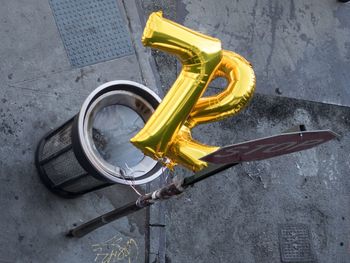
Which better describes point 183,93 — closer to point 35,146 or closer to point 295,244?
point 35,146

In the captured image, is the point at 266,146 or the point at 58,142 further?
the point at 58,142

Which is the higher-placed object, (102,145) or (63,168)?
(102,145)

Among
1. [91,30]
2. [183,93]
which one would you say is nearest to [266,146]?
[183,93]

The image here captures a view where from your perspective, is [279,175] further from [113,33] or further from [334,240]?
[113,33]

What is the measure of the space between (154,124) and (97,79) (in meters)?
2.45

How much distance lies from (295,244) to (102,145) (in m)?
2.72

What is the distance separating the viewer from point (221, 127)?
6648mm

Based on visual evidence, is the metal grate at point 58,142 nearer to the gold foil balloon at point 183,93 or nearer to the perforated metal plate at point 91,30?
the perforated metal plate at point 91,30

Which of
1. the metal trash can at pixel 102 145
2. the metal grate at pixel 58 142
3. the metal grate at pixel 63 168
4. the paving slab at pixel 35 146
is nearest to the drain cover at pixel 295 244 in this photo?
the paving slab at pixel 35 146

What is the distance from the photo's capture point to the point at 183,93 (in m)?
3.88

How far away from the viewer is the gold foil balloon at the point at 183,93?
3.88m

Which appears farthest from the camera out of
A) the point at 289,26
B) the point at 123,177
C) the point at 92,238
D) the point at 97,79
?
the point at 289,26

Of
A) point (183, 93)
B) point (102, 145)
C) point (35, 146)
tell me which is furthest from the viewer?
point (35, 146)

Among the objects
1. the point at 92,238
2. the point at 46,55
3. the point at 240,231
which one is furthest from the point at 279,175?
the point at 46,55
